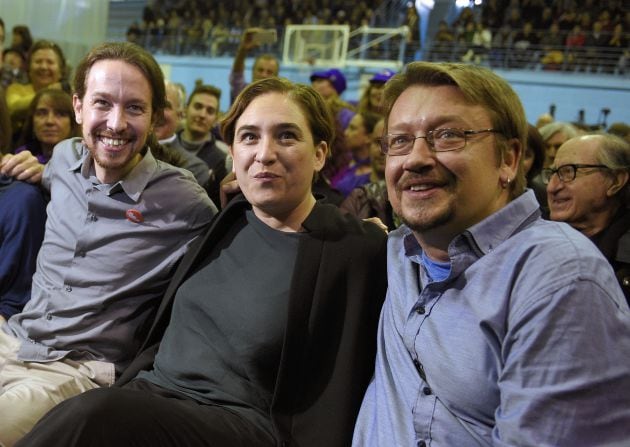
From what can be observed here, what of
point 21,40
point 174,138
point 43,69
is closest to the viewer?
point 174,138

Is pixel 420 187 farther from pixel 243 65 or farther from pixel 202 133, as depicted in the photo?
pixel 243 65

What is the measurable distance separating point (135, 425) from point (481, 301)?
2.53 feet

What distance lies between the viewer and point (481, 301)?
1218mm

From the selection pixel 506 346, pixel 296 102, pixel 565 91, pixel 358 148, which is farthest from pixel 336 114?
pixel 565 91

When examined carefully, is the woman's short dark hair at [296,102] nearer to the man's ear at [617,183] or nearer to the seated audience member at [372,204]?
the seated audience member at [372,204]

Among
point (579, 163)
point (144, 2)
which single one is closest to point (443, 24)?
point (144, 2)

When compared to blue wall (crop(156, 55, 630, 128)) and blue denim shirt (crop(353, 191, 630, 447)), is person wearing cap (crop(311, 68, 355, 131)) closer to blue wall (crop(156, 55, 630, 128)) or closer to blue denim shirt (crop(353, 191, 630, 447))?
blue denim shirt (crop(353, 191, 630, 447))

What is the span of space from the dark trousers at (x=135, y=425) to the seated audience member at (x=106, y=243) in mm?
482

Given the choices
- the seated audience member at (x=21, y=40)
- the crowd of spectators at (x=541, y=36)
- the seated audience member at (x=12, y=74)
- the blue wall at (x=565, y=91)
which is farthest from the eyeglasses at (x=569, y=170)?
the crowd of spectators at (x=541, y=36)

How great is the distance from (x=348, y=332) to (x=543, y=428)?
0.57m

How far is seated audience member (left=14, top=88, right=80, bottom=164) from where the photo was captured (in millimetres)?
2665

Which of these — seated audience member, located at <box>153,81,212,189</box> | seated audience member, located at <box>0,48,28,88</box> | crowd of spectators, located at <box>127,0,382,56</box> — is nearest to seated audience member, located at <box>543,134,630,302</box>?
seated audience member, located at <box>153,81,212,189</box>

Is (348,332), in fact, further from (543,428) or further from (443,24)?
(443,24)

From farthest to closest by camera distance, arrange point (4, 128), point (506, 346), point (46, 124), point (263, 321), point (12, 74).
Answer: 1. point (12, 74)
2. point (46, 124)
3. point (4, 128)
4. point (263, 321)
5. point (506, 346)
